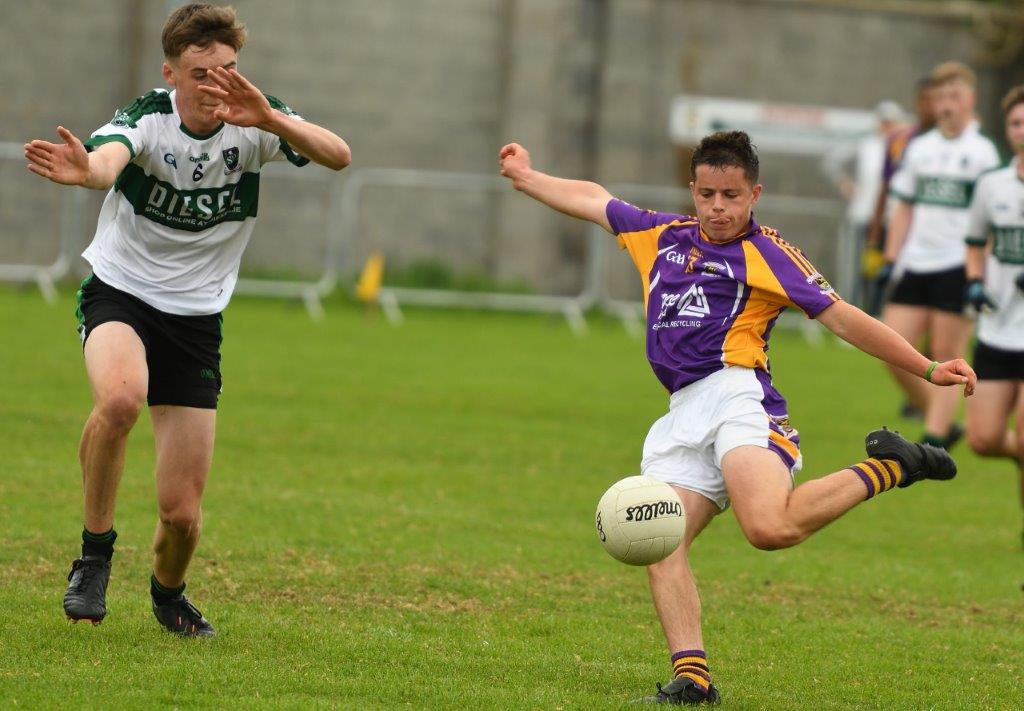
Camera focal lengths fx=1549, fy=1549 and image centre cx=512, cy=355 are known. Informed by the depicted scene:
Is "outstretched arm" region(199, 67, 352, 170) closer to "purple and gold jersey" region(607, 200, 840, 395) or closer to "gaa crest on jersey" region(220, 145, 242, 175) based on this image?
"gaa crest on jersey" region(220, 145, 242, 175)

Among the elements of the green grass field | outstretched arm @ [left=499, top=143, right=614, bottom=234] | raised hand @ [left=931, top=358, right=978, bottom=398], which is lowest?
the green grass field

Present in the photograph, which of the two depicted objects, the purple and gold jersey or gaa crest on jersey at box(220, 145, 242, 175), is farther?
gaa crest on jersey at box(220, 145, 242, 175)

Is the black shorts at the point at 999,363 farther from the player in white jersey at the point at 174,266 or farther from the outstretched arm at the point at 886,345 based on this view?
the player in white jersey at the point at 174,266

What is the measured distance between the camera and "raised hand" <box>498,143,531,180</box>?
6376 mm

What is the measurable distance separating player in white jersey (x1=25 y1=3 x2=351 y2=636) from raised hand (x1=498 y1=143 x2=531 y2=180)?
0.69m

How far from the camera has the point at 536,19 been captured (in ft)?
77.1

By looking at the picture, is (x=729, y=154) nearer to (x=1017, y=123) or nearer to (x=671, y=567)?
(x=671, y=567)

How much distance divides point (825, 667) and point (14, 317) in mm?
12762

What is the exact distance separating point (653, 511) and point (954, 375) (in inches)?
47.8

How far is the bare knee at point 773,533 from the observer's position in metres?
5.48

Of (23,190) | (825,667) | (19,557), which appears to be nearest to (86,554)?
(19,557)

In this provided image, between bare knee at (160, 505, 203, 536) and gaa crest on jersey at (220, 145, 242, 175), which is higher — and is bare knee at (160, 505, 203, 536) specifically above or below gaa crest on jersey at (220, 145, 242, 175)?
below

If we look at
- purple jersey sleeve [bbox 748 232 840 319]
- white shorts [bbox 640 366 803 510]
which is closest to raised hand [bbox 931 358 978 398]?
purple jersey sleeve [bbox 748 232 840 319]

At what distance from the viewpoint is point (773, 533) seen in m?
5.48
